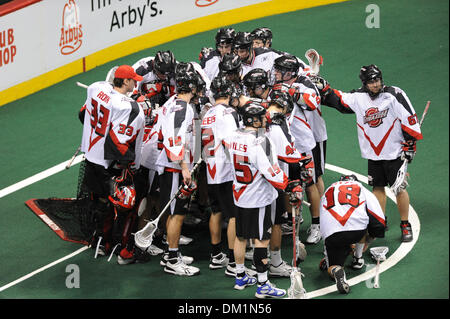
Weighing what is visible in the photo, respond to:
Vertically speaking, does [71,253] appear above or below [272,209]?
below

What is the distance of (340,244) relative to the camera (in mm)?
8102

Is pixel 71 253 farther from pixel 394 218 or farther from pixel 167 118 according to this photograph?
pixel 394 218

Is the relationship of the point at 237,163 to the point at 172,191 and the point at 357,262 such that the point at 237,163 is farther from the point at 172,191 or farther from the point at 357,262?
the point at 357,262

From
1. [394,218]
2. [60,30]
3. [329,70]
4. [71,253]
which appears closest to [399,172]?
[394,218]

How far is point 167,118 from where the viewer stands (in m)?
8.34

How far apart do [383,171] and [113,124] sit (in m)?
2.78

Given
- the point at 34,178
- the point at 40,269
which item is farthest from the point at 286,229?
the point at 34,178

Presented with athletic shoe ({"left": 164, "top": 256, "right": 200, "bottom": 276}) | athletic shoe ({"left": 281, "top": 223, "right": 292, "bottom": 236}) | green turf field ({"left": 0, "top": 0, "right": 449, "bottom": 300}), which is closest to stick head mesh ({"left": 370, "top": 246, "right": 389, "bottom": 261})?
green turf field ({"left": 0, "top": 0, "right": 449, "bottom": 300})

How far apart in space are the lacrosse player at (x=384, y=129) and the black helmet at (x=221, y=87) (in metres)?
1.25

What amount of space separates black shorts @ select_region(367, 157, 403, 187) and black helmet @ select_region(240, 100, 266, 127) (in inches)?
73.0

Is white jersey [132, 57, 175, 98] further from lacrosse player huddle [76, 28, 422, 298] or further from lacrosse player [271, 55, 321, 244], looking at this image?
lacrosse player [271, 55, 321, 244]
